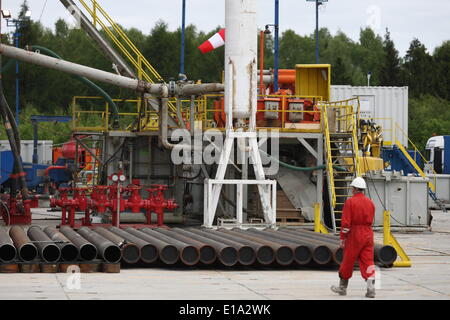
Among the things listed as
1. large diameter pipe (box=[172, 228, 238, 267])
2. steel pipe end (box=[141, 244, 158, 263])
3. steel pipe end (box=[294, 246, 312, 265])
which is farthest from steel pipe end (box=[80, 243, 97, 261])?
steel pipe end (box=[294, 246, 312, 265])

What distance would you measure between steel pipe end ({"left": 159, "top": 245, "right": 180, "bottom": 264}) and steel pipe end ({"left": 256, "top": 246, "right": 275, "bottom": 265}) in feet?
4.89

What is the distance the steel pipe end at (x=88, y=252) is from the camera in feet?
52.3

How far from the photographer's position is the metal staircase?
26.6m

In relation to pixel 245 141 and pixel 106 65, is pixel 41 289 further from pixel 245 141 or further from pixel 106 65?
pixel 106 65

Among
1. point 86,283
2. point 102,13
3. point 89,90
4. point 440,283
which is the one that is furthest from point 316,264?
point 89,90

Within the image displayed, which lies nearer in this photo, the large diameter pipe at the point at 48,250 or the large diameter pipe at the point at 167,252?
the large diameter pipe at the point at 48,250

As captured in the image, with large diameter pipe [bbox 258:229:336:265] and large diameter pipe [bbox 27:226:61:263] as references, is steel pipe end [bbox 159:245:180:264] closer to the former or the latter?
large diameter pipe [bbox 27:226:61:263]

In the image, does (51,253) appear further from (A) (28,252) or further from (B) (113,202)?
(B) (113,202)

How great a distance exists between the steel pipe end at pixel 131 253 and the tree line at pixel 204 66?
2198 inches

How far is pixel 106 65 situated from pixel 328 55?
2692cm

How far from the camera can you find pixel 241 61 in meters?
23.3

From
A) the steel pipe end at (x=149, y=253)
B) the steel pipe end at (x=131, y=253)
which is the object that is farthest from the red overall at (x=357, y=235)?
the steel pipe end at (x=131, y=253)

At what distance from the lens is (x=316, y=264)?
17.2 metres

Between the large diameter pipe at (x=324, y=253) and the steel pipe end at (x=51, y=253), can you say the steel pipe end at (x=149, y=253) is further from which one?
the large diameter pipe at (x=324, y=253)
